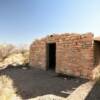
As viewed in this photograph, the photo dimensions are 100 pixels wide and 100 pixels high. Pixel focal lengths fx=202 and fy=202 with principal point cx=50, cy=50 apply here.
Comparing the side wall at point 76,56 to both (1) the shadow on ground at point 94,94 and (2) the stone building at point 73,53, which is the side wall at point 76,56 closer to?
(2) the stone building at point 73,53

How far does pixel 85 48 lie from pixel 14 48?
21.8 meters

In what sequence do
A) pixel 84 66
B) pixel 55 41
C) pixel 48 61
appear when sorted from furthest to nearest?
pixel 48 61 < pixel 55 41 < pixel 84 66

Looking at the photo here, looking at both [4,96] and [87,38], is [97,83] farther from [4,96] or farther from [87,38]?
[4,96]

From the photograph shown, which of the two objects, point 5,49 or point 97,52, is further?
point 5,49

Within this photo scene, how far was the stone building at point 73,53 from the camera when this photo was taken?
11008mm

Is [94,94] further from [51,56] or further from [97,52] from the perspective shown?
[51,56]

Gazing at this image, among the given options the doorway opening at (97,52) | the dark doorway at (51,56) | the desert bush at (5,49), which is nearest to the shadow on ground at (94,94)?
the doorway opening at (97,52)

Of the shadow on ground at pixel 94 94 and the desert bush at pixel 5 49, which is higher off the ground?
the desert bush at pixel 5 49

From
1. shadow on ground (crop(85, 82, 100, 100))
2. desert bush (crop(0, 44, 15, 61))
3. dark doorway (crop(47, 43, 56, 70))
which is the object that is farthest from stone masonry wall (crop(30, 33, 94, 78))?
desert bush (crop(0, 44, 15, 61))

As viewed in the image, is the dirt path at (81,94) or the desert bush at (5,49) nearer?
the dirt path at (81,94)

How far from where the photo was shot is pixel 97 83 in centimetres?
977

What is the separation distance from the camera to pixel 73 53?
476 inches

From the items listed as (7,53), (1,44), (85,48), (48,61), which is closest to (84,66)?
(85,48)

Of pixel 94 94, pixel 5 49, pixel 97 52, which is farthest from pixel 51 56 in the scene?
pixel 5 49
